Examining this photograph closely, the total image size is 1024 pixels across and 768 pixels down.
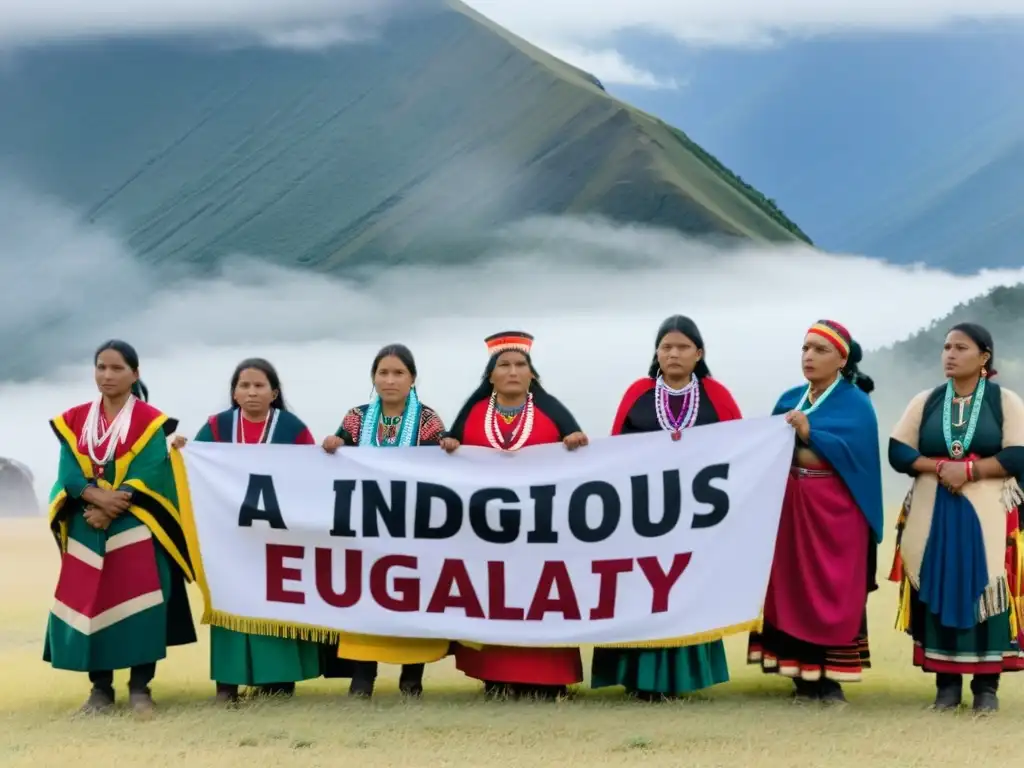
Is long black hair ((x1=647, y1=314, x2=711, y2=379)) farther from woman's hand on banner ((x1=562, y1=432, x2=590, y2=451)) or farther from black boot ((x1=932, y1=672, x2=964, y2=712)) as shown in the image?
black boot ((x1=932, y1=672, x2=964, y2=712))

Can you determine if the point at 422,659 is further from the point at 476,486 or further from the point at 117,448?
the point at 117,448

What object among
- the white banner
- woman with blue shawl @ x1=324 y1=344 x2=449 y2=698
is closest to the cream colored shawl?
the white banner

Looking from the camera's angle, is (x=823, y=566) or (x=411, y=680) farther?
(x=411, y=680)

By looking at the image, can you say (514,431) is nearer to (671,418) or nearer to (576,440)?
(576,440)

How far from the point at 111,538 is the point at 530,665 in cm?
182

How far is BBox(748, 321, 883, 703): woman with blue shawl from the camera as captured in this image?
5266mm

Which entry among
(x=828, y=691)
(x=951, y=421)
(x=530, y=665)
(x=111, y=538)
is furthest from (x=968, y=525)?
(x=111, y=538)

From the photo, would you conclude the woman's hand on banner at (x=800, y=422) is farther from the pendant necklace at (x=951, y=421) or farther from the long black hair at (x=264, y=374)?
the long black hair at (x=264, y=374)

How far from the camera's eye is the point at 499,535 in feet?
17.7

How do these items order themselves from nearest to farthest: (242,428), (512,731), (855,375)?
(512,731) < (855,375) < (242,428)

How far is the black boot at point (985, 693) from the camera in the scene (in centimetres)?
518

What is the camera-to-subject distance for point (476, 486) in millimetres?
5383

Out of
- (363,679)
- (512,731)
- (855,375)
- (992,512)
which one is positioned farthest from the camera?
(363,679)

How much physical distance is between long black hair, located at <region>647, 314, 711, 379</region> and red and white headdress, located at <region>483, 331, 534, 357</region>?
0.54 m
